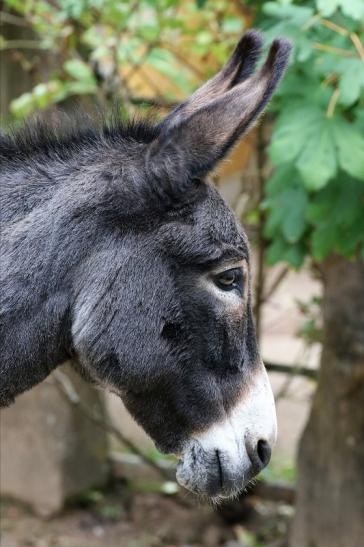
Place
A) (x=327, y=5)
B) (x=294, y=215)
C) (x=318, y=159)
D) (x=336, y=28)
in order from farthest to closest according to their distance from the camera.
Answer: (x=294, y=215) < (x=336, y=28) < (x=318, y=159) < (x=327, y=5)

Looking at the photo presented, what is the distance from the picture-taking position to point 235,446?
2.41 m

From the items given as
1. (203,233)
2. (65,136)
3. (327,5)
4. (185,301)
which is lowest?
(185,301)

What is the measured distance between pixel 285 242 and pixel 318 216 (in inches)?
23.8

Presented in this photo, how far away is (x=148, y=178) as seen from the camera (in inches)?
90.7

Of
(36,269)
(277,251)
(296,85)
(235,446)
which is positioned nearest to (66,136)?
(36,269)

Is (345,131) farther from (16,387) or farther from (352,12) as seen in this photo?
(16,387)

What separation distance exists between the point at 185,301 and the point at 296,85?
133cm

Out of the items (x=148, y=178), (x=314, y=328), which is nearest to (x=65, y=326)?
(x=148, y=178)

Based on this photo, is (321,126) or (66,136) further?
(321,126)

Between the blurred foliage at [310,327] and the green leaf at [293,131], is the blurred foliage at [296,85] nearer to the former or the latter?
the green leaf at [293,131]

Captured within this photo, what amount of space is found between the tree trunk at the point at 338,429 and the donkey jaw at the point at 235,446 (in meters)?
2.28

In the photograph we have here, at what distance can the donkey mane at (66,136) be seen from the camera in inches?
97.3

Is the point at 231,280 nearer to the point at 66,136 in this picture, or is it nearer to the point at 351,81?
the point at 66,136

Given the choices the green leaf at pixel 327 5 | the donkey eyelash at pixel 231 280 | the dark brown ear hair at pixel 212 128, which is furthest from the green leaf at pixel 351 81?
the donkey eyelash at pixel 231 280
